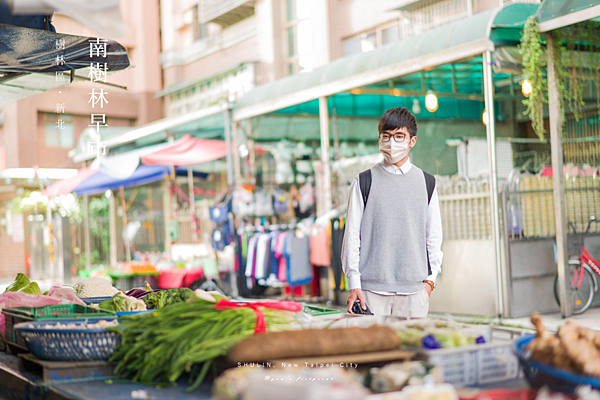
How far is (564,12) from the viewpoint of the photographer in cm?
746

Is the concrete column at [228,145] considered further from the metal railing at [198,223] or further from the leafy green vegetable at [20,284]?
the leafy green vegetable at [20,284]

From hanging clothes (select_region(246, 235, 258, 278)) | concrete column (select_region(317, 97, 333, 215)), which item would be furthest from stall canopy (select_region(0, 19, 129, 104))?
hanging clothes (select_region(246, 235, 258, 278))

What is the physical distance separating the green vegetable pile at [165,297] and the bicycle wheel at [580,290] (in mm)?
6010

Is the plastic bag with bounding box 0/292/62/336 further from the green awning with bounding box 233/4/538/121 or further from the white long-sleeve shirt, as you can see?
the green awning with bounding box 233/4/538/121

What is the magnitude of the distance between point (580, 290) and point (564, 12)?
3383 mm

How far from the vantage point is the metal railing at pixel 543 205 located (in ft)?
27.2

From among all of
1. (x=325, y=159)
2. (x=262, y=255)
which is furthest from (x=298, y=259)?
(x=325, y=159)

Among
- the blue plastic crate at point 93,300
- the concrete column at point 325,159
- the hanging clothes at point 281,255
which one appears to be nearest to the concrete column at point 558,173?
the concrete column at point 325,159

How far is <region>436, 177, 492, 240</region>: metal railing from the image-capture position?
8469 millimetres

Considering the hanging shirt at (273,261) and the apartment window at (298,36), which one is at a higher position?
the apartment window at (298,36)

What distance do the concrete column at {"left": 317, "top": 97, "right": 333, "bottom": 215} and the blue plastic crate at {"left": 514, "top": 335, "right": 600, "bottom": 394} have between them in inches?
332

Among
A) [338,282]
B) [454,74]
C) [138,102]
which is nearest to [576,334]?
[338,282]

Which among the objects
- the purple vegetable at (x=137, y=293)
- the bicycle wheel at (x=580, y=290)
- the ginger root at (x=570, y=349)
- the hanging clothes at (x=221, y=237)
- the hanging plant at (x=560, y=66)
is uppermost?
the hanging plant at (x=560, y=66)

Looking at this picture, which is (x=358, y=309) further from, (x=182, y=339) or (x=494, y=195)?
(x=494, y=195)
